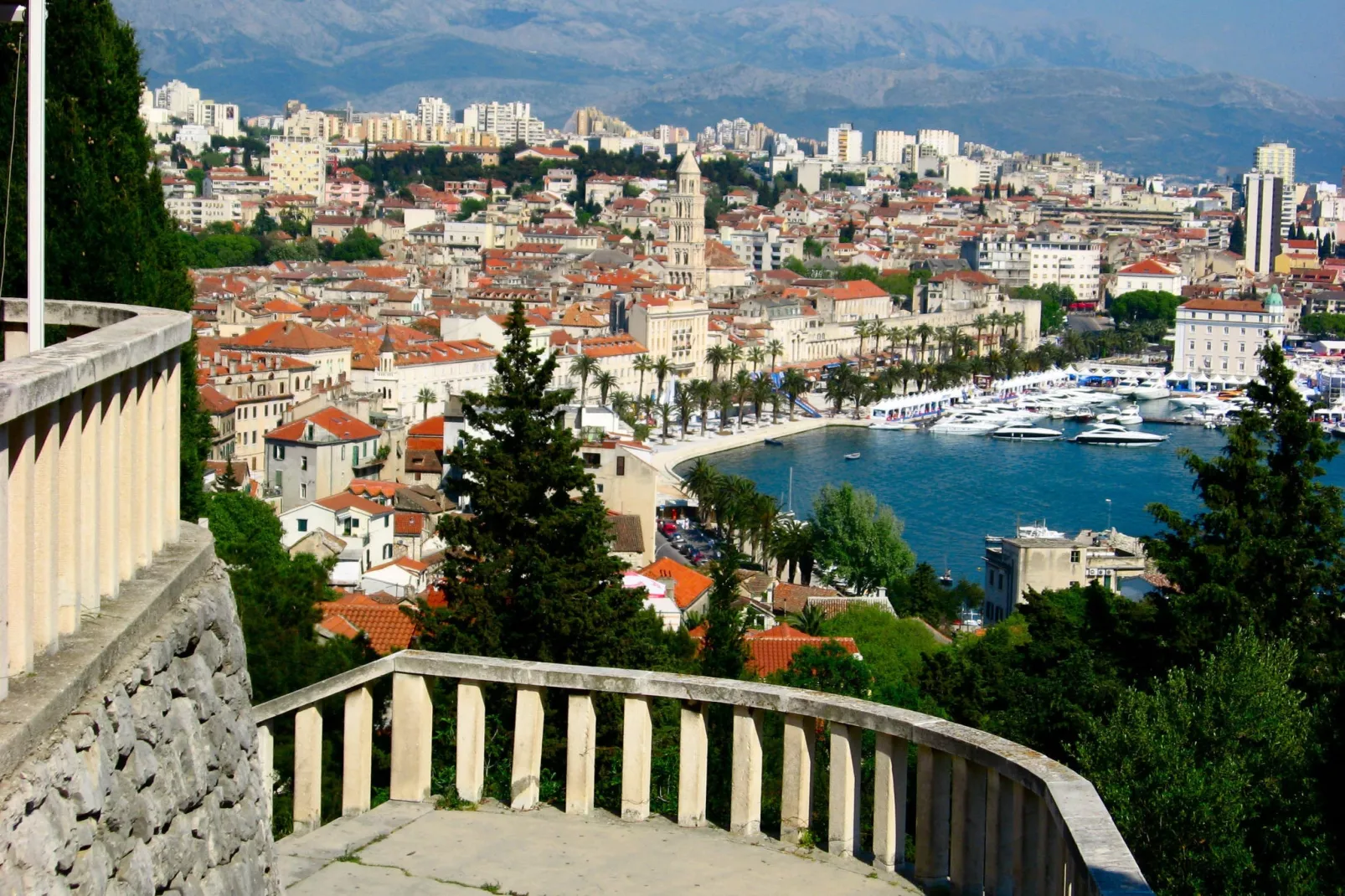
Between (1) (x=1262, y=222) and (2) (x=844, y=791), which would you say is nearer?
(2) (x=844, y=791)

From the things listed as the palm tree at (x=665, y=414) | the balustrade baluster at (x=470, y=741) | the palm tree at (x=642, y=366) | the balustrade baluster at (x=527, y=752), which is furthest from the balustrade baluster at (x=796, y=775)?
the palm tree at (x=642, y=366)

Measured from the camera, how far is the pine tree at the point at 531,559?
6.42 m

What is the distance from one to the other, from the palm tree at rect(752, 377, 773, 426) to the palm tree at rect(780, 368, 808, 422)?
52cm

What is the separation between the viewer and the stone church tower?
Answer: 176 ft

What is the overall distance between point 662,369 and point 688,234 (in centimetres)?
1498

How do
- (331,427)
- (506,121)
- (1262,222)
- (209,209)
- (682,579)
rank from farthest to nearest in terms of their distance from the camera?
(506,121) < (1262,222) < (209,209) < (331,427) < (682,579)

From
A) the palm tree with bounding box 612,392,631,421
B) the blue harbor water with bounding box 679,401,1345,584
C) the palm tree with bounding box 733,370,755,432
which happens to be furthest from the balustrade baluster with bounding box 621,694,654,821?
the palm tree with bounding box 733,370,755,432

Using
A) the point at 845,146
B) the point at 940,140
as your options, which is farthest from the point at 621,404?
the point at 940,140

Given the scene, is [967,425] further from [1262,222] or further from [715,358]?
[1262,222]

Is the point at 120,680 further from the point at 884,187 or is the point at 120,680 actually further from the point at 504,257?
the point at 884,187

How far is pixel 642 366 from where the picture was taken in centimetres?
4072

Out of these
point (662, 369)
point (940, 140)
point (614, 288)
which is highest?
point (940, 140)

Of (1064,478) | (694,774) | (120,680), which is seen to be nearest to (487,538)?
(694,774)

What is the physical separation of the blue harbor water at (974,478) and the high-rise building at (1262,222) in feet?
133
